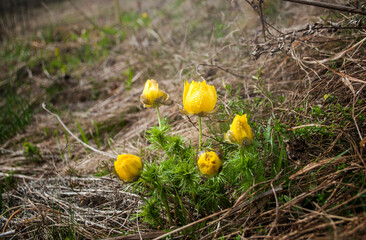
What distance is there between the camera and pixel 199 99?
3.99 feet

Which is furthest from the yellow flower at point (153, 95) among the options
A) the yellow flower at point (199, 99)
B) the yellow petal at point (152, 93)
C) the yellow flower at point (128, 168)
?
the yellow flower at point (128, 168)

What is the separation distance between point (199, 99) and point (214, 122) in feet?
2.13

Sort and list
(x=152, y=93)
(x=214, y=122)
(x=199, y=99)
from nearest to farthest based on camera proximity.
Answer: (x=199, y=99)
(x=152, y=93)
(x=214, y=122)

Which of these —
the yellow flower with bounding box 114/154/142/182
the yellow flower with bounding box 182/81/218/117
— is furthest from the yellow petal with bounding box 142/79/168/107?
the yellow flower with bounding box 114/154/142/182

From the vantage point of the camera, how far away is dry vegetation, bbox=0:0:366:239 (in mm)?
1213

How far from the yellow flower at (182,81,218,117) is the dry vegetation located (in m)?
0.31

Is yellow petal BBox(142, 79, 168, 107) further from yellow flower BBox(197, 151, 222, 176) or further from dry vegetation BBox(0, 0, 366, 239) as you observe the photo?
yellow flower BBox(197, 151, 222, 176)

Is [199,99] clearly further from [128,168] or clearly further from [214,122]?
[214,122]

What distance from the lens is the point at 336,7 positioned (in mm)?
1377

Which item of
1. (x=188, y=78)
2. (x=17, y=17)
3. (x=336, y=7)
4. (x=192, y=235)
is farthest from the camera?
(x=17, y=17)

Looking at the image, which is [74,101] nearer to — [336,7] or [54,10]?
[336,7]

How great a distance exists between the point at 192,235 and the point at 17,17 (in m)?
7.20

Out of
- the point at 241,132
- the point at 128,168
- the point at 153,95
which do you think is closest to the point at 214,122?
the point at 153,95

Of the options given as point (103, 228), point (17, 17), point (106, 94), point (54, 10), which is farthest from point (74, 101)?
point (54, 10)
